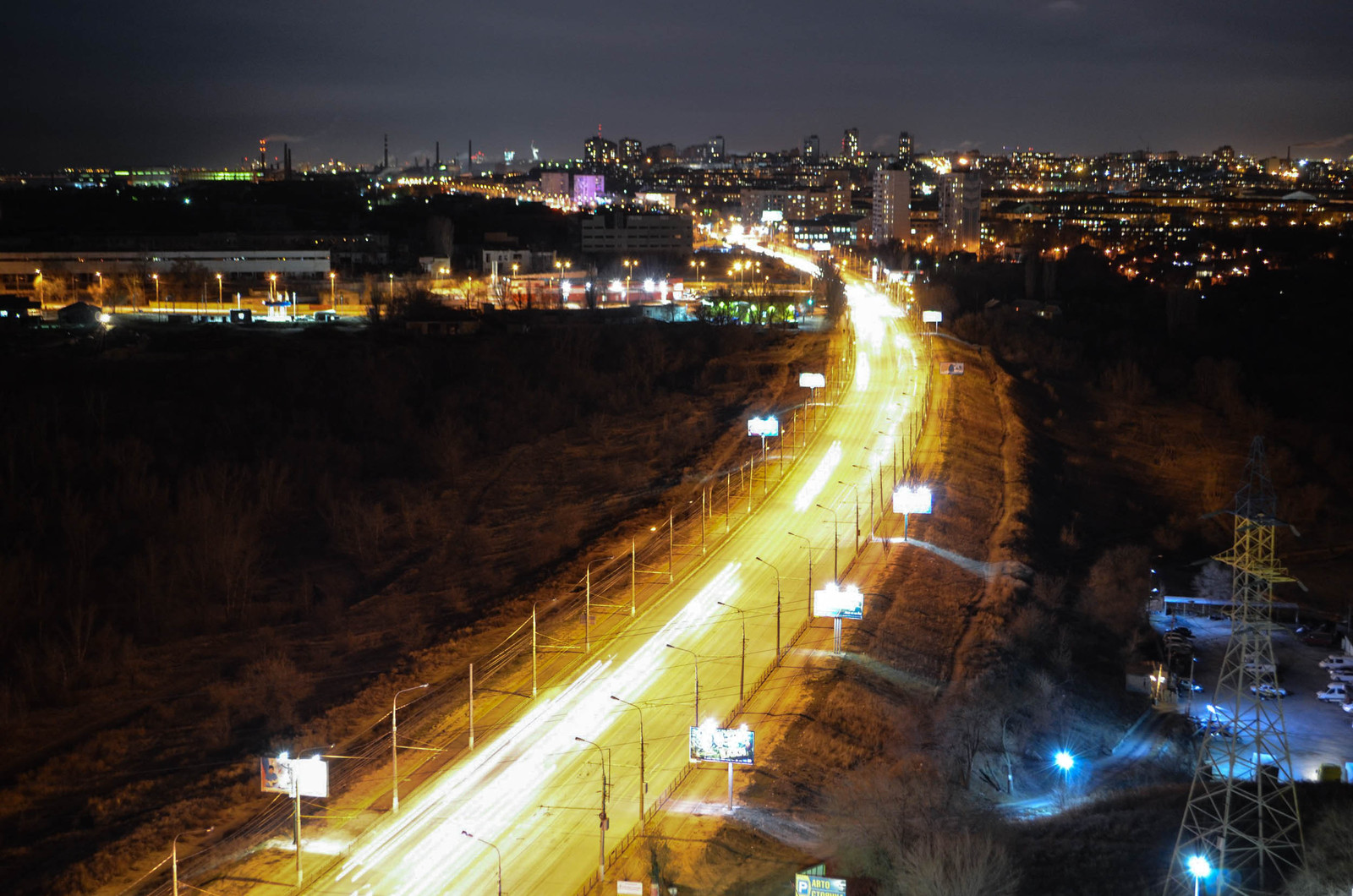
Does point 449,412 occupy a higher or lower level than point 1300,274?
lower

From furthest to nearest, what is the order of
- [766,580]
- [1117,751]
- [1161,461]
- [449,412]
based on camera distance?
1. [449,412]
2. [1161,461]
3. [766,580]
4. [1117,751]

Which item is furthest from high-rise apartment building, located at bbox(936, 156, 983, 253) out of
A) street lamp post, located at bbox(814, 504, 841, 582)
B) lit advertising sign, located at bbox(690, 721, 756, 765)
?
lit advertising sign, located at bbox(690, 721, 756, 765)

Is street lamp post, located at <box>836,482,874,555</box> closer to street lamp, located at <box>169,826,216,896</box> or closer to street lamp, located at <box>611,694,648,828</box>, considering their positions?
street lamp, located at <box>611,694,648,828</box>

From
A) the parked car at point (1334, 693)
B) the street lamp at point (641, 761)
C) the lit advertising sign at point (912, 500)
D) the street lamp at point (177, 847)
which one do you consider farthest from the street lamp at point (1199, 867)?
the lit advertising sign at point (912, 500)

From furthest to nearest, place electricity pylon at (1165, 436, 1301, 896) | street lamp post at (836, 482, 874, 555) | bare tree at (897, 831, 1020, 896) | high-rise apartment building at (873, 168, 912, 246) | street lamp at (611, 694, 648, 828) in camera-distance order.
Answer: high-rise apartment building at (873, 168, 912, 246)
street lamp post at (836, 482, 874, 555)
street lamp at (611, 694, 648, 828)
electricity pylon at (1165, 436, 1301, 896)
bare tree at (897, 831, 1020, 896)

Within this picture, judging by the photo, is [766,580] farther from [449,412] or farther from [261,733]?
[449,412]

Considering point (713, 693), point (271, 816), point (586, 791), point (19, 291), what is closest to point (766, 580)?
point (713, 693)
